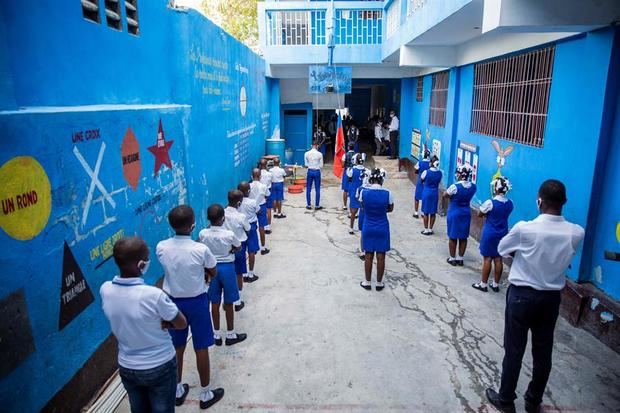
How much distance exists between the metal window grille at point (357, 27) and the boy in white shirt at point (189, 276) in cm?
1119

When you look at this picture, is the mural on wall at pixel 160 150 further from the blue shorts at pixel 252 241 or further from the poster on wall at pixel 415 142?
the poster on wall at pixel 415 142

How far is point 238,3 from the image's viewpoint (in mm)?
23719

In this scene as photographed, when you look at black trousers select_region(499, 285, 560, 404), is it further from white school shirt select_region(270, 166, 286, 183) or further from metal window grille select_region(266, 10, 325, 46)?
metal window grille select_region(266, 10, 325, 46)

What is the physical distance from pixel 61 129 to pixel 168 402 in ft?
6.74

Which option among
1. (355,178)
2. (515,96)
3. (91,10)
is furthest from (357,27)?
(91,10)

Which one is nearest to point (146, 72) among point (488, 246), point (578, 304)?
point (488, 246)

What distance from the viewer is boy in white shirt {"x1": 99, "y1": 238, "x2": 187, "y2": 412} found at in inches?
93.2

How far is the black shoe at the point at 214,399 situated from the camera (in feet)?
11.4

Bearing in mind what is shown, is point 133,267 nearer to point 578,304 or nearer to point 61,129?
point 61,129

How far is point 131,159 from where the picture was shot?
423cm

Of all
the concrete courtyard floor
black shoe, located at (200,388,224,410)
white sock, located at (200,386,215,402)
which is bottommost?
the concrete courtyard floor

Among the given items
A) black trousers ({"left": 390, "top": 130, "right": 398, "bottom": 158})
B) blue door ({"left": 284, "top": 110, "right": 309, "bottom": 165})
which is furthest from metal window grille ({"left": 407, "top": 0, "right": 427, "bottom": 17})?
blue door ({"left": 284, "top": 110, "right": 309, "bottom": 165})

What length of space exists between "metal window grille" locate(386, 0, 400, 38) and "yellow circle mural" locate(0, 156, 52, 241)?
9141mm

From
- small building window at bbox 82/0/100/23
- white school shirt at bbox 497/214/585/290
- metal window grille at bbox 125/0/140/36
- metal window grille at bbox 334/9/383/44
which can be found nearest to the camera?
white school shirt at bbox 497/214/585/290
